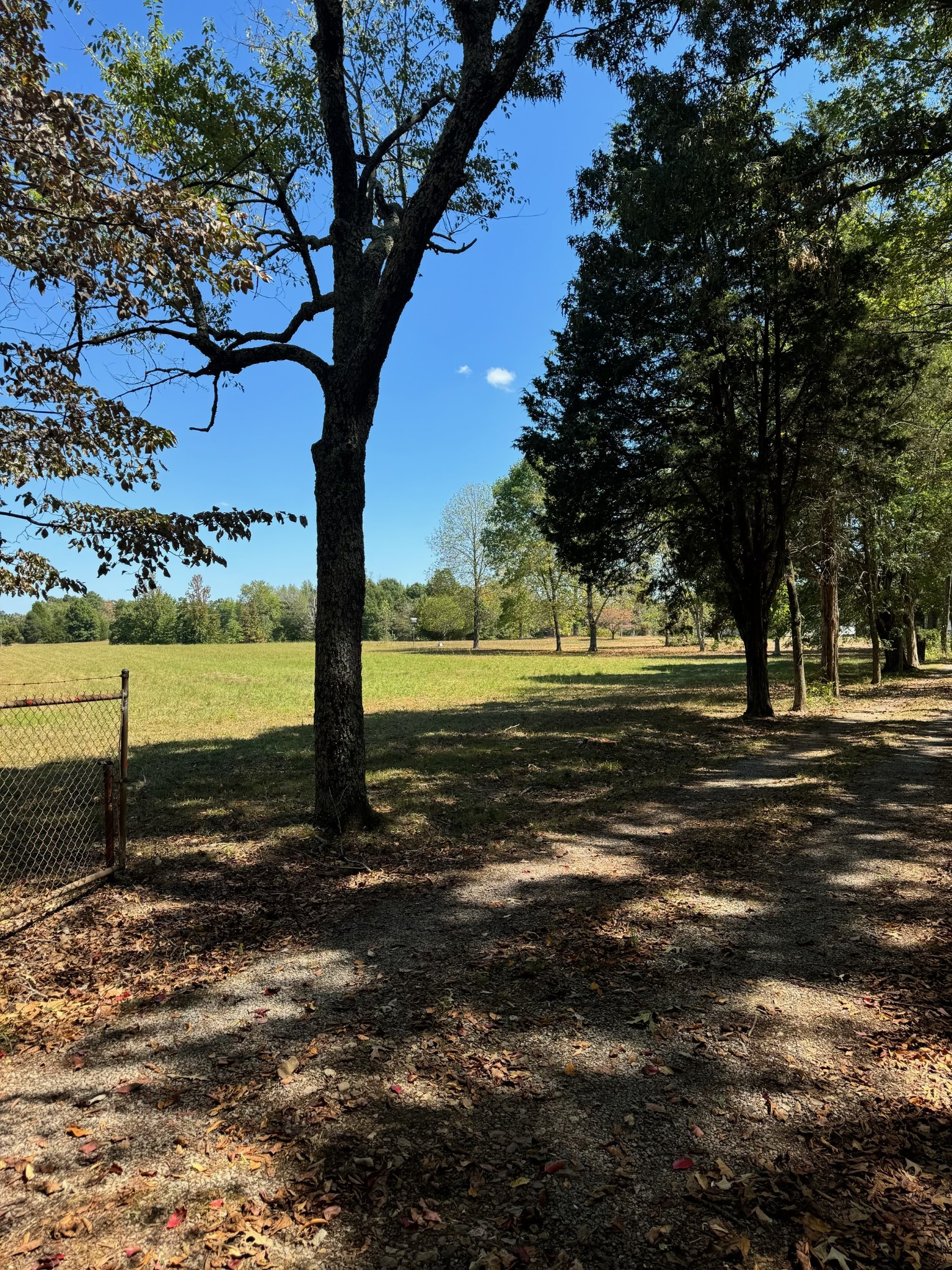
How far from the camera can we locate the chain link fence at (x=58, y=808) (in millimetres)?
5324

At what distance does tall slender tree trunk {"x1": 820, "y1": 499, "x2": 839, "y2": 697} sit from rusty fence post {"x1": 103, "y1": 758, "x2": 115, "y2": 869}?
14.1 meters

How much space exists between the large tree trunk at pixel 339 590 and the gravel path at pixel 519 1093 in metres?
1.59

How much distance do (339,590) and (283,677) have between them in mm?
24310

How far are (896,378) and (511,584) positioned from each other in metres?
35.6

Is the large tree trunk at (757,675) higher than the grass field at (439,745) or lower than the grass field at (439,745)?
higher

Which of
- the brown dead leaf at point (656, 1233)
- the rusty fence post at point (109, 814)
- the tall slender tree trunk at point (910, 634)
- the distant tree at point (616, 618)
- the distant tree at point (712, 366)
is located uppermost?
the distant tree at point (712, 366)

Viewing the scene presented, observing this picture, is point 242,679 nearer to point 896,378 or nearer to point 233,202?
point 233,202

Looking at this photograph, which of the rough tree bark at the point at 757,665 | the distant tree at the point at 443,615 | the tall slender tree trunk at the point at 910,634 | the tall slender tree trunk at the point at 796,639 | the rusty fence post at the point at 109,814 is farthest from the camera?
the distant tree at the point at 443,615

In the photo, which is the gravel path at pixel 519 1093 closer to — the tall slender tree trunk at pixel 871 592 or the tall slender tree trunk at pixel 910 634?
the tall slender tree trunk at pixel 871 592

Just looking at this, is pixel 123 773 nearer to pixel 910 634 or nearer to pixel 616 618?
pixel 910 634

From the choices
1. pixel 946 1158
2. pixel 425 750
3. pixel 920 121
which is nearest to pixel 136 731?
pixel 425 750

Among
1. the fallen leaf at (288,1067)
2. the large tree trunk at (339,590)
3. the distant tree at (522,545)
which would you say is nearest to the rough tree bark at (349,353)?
the large tree trunk at (339,590)

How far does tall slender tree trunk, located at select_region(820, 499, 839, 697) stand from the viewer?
50.1ft

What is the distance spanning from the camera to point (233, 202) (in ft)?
26.6
